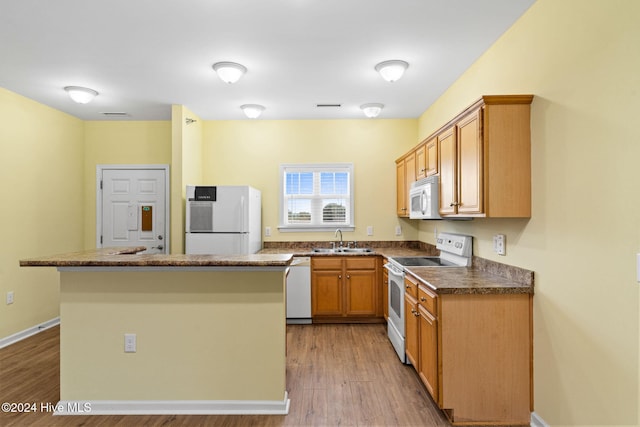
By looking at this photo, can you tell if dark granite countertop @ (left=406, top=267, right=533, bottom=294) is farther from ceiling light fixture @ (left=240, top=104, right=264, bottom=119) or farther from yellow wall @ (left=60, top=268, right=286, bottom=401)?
ceiling light fixture @ (left=240, top=104, right=264, bottom=119)

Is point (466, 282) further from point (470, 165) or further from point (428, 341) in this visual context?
point (470, 165)

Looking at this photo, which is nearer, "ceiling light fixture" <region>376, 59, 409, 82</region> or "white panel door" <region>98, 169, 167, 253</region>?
"ceiling light fixture" <region>376, 59, 409, 82</region>

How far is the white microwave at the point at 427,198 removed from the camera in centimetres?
299

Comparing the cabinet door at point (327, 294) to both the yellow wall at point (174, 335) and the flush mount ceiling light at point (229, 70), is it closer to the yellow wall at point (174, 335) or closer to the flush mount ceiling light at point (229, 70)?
the yellow wall at point (174, 335)

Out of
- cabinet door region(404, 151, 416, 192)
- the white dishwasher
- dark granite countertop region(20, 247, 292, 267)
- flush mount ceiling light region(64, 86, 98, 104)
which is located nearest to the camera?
dark granite countertop region(20, 247, 292, 267)

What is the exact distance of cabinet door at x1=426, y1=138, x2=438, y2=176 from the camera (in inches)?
118

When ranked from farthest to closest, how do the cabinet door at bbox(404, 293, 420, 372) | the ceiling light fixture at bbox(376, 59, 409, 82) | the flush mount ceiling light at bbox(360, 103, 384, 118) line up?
1. the flush mount ceiling light at bbox(360, 103, 384, 118)
2. the ceiling light fixture at bbox(376, 59, 409, 82)
3. the cabinet door at bbox(404, 293, 420, 372)

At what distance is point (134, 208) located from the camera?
4617 millimetres

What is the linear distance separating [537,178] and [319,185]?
9.81 ft

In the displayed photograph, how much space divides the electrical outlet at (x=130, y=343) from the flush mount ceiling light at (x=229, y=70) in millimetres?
2234

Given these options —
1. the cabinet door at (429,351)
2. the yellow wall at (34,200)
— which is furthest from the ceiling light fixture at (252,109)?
the cabinet door at (429,351)

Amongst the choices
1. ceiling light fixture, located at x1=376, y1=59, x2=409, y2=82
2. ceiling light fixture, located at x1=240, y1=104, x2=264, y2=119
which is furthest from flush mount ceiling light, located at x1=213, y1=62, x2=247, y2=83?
ceiling light fixture, located at x1=376, y1=59, x2=409, y2=82

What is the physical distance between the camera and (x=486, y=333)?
2086 millimetres

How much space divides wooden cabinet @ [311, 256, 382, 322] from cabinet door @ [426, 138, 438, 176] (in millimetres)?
1411
